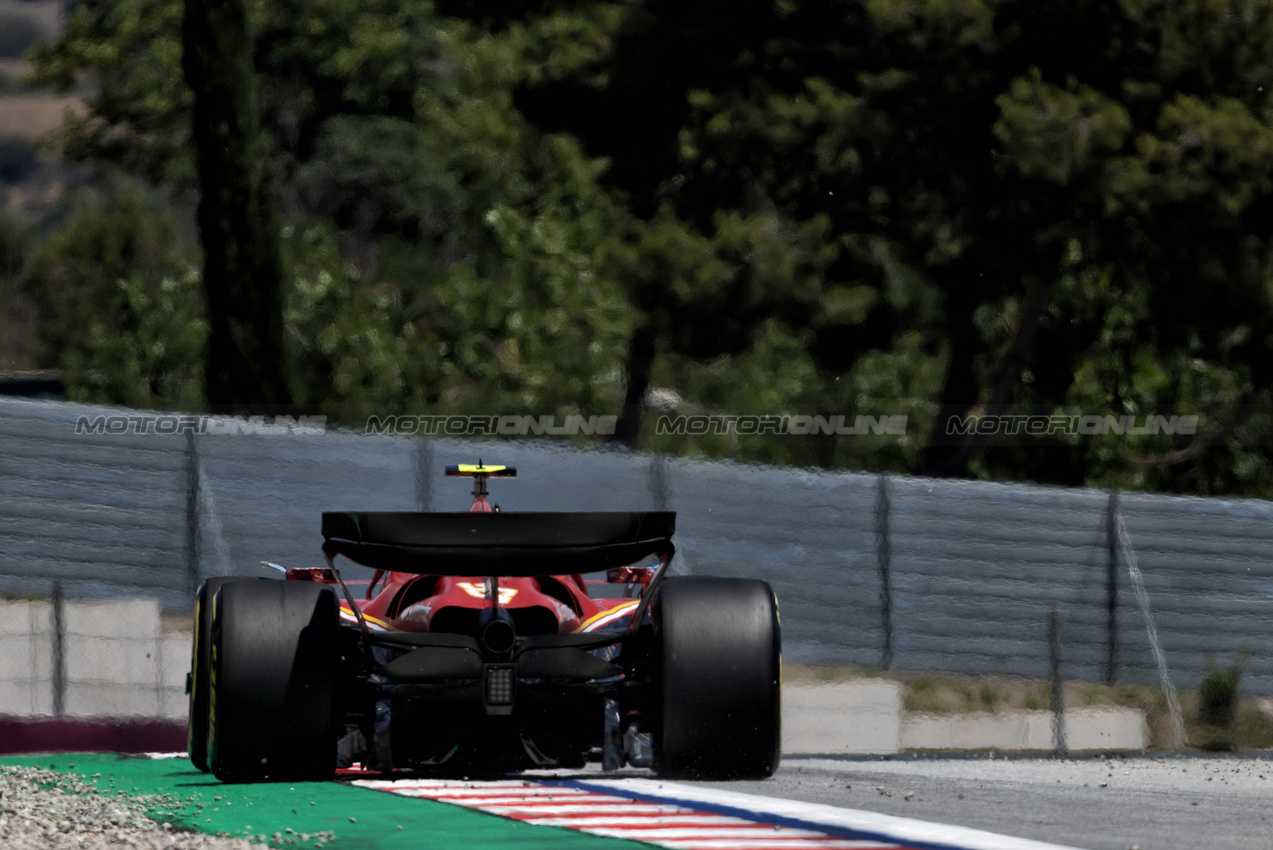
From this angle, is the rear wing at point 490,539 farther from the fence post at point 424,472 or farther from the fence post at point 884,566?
the fence post at point 884,566

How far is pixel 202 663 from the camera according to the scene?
27.5ft

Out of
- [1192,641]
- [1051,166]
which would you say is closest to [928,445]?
[1051,166]

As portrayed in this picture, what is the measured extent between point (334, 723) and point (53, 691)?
266 inches

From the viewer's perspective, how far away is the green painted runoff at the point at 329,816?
8680 mm

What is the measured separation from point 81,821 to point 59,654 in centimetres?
536

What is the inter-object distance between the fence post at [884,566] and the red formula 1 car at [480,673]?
8727mm

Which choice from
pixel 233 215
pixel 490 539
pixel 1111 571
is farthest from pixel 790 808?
pixel 233 215

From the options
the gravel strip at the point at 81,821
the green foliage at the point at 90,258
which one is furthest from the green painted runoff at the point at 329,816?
the green foliage at the point at 90,258

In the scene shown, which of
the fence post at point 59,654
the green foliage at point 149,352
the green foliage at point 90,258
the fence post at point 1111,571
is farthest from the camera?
the green foliage at point 90,258

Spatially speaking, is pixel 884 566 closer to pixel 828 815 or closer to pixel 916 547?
pixel 916 547

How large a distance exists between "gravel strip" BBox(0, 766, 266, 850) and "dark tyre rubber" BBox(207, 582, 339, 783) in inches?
17.8

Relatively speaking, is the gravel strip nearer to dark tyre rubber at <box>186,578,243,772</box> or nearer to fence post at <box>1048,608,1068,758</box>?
dark tyre rubber at <box>186,578,243,772</box>

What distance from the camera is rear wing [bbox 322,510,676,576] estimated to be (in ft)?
26.8

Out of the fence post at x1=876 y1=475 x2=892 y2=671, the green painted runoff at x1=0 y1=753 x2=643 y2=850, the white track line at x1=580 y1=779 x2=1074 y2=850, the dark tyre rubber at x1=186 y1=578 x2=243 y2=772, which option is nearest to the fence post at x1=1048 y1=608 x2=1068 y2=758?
the fence post at x1=876 y1=475 x2=892 y2=671
